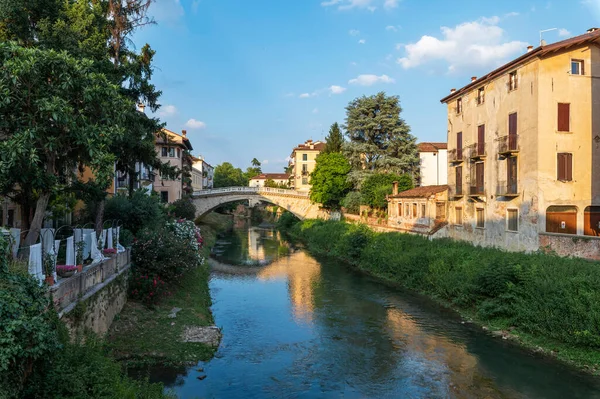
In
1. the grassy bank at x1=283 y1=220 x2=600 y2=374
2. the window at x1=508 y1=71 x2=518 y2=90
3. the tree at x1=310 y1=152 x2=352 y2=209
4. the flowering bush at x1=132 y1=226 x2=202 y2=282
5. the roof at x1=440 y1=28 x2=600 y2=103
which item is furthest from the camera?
the tree at x1=310 y1=152 x2=352 y2=209

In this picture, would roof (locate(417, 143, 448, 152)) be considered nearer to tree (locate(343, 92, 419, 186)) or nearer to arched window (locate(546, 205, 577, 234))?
tree (locate(343, 92, 419, 186))

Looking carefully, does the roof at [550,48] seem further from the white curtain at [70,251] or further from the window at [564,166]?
the white curtain at [70,251]

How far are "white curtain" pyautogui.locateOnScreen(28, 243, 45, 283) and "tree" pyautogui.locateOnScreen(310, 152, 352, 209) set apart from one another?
3698 cm

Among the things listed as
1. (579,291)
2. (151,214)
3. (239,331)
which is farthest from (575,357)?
(151,214)

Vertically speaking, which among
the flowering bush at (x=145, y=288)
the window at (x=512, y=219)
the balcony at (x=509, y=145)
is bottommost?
the flowering bush at (x=145, y=288)

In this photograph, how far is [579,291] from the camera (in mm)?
12930

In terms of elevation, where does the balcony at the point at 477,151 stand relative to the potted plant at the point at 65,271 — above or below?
above

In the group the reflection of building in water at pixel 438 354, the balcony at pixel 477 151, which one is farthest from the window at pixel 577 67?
the reflection of building in water at pixel 438 354

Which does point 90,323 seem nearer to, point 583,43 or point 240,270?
point 240,270

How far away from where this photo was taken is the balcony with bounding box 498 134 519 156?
833 inches

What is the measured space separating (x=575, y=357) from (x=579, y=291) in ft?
6.44

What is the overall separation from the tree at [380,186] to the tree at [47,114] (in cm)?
2833

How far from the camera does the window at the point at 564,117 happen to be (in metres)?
19.8

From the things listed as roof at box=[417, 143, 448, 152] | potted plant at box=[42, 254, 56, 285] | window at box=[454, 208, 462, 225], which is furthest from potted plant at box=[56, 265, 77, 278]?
roof at box=[417, 143, 448, 152]
